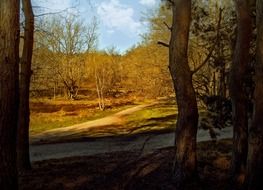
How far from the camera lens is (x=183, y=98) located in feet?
29.6

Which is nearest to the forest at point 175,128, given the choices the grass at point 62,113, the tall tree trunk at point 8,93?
the tall tree trunk at point 8,93

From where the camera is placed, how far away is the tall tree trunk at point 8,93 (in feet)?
21.8

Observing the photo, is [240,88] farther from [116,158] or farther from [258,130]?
[116,158]

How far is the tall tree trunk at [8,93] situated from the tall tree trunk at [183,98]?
352cm

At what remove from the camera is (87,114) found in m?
40.3

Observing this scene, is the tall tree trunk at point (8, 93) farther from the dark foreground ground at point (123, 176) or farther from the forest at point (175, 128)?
the dark foreground ground at point (123, 176)

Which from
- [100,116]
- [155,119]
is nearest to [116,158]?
[155,119]

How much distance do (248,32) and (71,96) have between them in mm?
46473

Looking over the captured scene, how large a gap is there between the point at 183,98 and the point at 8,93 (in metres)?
3.65

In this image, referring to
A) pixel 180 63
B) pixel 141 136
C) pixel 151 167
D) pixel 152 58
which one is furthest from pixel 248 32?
pixel 152 58

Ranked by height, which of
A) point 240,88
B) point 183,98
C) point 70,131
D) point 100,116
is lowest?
point 70,131

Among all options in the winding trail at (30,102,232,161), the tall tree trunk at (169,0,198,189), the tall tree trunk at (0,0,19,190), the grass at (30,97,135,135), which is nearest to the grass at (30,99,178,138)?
the grass at (30,97,135,135)

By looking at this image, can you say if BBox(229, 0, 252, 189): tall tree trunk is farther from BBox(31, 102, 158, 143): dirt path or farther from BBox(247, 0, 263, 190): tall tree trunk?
BBox(31, 102, 158, 143): dirt path

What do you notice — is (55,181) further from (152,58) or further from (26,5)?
(152,58)
